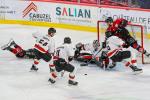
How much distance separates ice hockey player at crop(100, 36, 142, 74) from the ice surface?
264mm

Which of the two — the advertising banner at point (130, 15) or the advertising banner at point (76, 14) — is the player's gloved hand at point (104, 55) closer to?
the advertising banner at point (130, 15)

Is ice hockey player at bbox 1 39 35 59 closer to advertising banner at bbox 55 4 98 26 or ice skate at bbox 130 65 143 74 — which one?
ice skate at bbox 130 65 143 74

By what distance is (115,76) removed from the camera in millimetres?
12578

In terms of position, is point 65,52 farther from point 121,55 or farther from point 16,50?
point 16,50

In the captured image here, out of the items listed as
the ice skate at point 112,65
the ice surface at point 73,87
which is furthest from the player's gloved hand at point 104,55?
the ice surface at point 73,87

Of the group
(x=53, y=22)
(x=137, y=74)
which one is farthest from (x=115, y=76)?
(x=53, y=22)

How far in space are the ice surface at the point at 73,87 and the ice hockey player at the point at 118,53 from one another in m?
0.26

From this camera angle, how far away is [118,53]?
1275 centimetres

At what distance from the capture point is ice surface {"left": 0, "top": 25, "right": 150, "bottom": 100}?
421 inches

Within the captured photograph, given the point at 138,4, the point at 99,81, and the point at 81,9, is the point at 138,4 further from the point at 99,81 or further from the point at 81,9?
the point at 99,81

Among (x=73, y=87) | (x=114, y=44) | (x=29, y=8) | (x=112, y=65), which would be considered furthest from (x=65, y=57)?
(x=29, y=8)

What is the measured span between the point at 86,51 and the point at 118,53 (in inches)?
49.5

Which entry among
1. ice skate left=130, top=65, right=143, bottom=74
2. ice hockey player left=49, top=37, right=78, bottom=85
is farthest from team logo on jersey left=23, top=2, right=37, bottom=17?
ice hockey player left=49, top=37, right=78, bottom=85

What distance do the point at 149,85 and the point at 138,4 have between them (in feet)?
20.3
